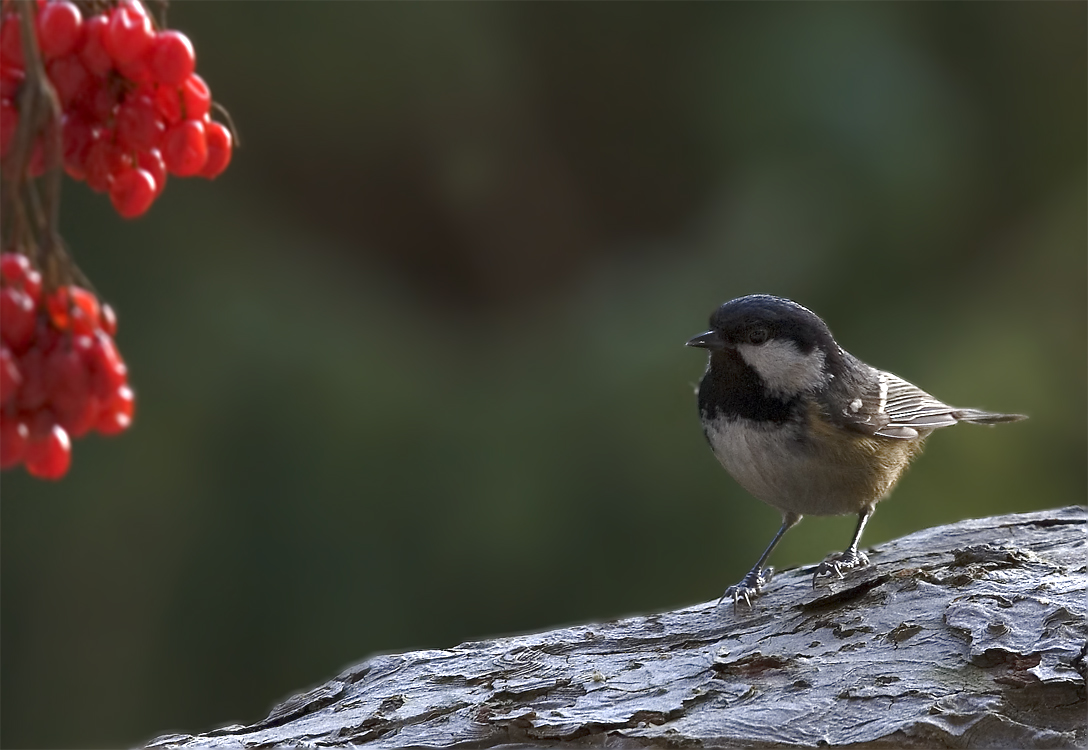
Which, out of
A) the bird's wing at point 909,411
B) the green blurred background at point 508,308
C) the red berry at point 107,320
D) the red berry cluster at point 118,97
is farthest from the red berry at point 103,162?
the green blurred background at point 508,308

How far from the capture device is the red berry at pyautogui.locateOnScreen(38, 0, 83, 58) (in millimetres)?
532

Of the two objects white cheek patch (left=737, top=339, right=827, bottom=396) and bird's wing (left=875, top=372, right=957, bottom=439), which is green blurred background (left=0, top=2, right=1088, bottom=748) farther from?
white cheek patch (left=737, top=339, right=827, bottom=396)

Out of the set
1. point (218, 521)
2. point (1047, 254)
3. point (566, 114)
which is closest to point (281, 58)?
point (566, 114)

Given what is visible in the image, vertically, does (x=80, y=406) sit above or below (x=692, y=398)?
above

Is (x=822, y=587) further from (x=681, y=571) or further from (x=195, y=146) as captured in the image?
(x=195, y=146)

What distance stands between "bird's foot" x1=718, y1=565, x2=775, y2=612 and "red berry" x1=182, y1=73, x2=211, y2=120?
90cm

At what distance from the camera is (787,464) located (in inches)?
57.0

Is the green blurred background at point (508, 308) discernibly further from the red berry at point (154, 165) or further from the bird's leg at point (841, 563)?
the red berry at point (154, 165)

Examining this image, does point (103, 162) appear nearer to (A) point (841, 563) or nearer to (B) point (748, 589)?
(B) point (748, 589)

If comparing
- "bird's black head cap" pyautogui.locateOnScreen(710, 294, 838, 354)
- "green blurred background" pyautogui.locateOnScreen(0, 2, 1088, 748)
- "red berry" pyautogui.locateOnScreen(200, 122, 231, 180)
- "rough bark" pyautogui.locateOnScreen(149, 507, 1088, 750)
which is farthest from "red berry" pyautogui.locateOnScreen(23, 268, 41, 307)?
"green blurred background" pyautogui.locateOnScreen(0, 2, 1088, 748)

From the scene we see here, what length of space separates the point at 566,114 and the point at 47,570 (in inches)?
54.8

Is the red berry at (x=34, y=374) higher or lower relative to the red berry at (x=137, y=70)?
lower

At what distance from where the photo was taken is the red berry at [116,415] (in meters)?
0.52

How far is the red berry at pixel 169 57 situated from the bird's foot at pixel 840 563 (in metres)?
1.01
